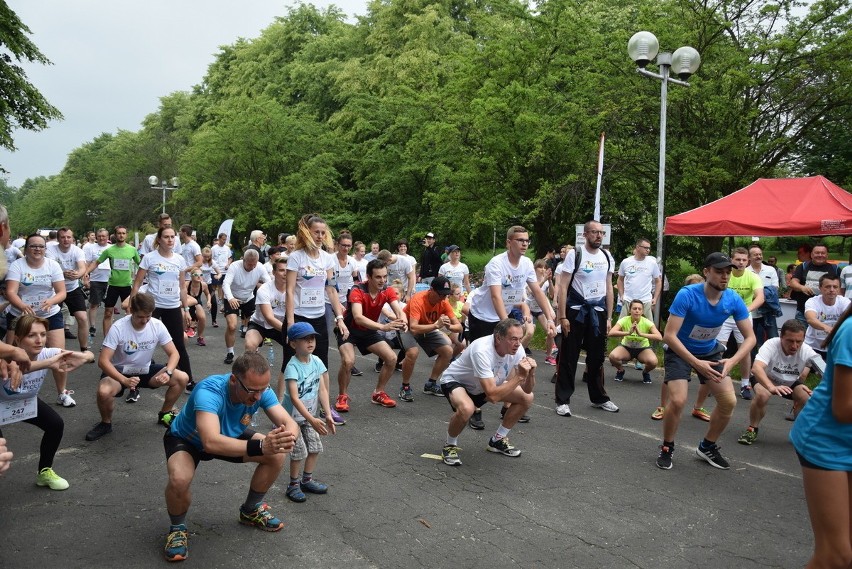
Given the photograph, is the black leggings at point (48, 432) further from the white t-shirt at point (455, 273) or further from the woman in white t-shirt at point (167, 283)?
the white t-shirt at point (455, 273)

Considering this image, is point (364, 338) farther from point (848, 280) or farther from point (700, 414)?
point (848, 280)

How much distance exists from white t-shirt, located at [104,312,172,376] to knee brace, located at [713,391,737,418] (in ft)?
16.6

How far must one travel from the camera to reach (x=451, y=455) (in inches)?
243

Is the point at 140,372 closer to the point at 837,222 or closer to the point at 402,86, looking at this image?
the point at 837,222

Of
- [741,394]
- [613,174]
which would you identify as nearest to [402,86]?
[613,174]

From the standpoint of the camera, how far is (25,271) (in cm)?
809

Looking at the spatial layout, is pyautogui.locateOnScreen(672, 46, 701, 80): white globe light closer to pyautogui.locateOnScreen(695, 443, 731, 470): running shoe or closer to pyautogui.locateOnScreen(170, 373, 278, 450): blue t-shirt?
pyautogui.locateOnScreen(695, 443, 731, 470): running shoe

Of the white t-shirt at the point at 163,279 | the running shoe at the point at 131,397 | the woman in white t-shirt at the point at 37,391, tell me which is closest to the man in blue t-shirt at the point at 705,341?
the woman in white t-shirt at the point at 37,391

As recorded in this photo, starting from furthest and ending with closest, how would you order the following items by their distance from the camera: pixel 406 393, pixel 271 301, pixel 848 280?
pixel 848 280 < pixel 271 301 < pixel 406 393

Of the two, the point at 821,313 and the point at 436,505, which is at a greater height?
the point at 821,313

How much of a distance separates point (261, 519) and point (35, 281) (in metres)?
5.06

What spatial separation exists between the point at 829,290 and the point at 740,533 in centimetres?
413

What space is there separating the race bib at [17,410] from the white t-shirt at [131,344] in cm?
126

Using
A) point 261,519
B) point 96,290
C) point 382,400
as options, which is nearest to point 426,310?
point 382,400
